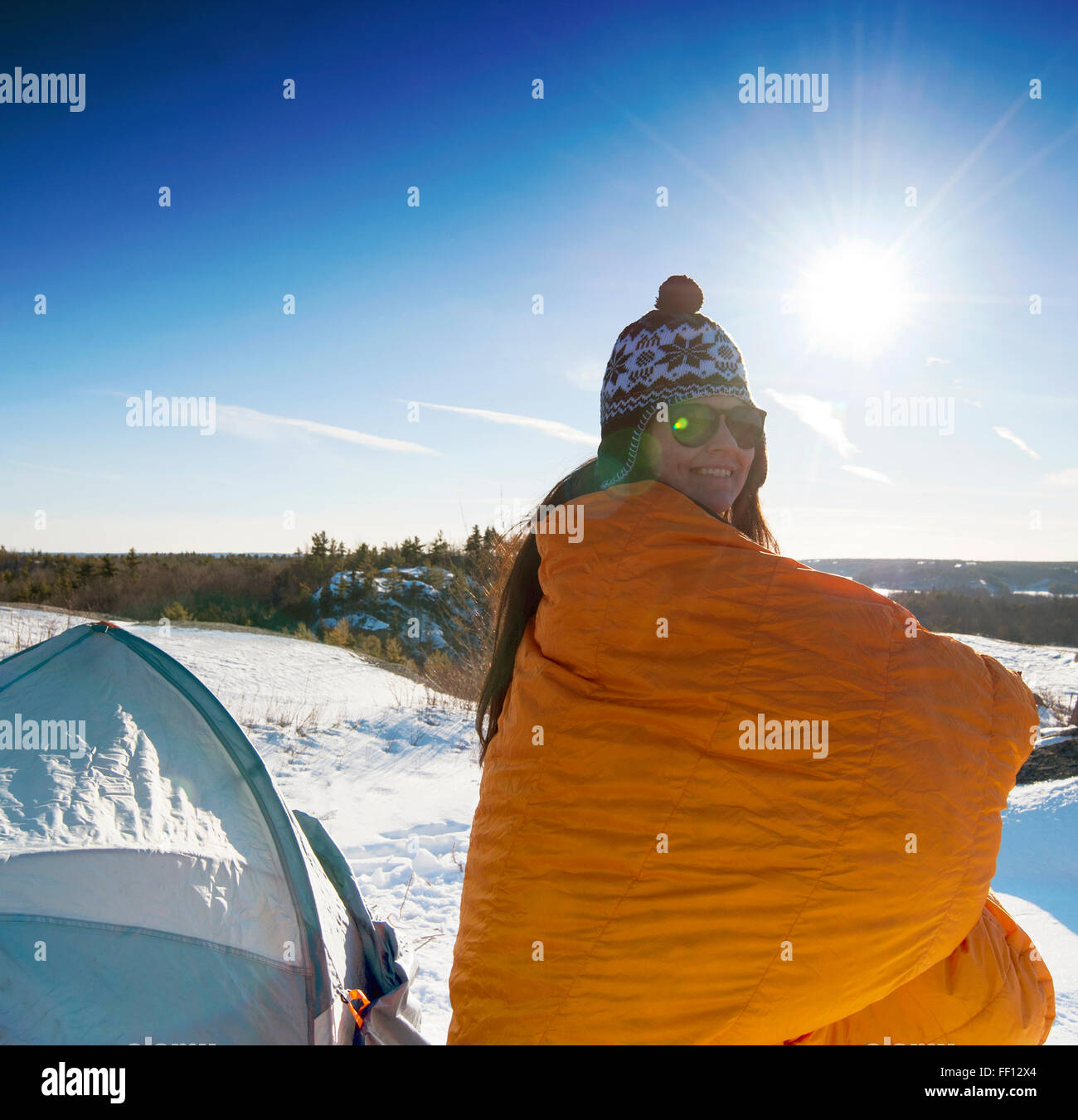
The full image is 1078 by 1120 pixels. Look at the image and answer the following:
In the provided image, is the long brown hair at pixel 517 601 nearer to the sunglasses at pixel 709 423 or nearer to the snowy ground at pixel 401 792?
the sunglasses at pixel 709 423

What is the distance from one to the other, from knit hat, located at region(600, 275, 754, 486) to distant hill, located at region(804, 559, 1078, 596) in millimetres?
54142

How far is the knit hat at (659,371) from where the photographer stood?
1.81 m

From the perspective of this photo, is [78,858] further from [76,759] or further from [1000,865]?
[1000,865]

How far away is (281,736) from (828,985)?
6.39m

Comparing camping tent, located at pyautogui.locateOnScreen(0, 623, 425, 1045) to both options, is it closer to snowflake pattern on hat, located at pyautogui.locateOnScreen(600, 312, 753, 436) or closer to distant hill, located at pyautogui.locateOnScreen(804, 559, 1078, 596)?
snowflake pattern on hat, located at pyautogui.locateOnScreen(600, 312, 753, 436)

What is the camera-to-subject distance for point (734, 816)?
1.23 meters

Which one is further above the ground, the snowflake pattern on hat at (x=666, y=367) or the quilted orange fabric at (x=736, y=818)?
the snowflake pattern on hat at (x=666, y=367)

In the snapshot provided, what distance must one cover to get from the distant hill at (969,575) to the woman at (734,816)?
2146 inches

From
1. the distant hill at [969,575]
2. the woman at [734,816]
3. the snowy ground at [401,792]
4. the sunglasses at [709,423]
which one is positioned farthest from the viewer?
the distant hill at [969,575]

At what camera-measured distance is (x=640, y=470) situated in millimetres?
1774

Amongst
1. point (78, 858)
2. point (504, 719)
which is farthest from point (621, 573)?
point (78, 858)

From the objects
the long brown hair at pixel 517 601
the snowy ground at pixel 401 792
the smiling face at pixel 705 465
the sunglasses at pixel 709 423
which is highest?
the sunglasses at pixel 709 423
